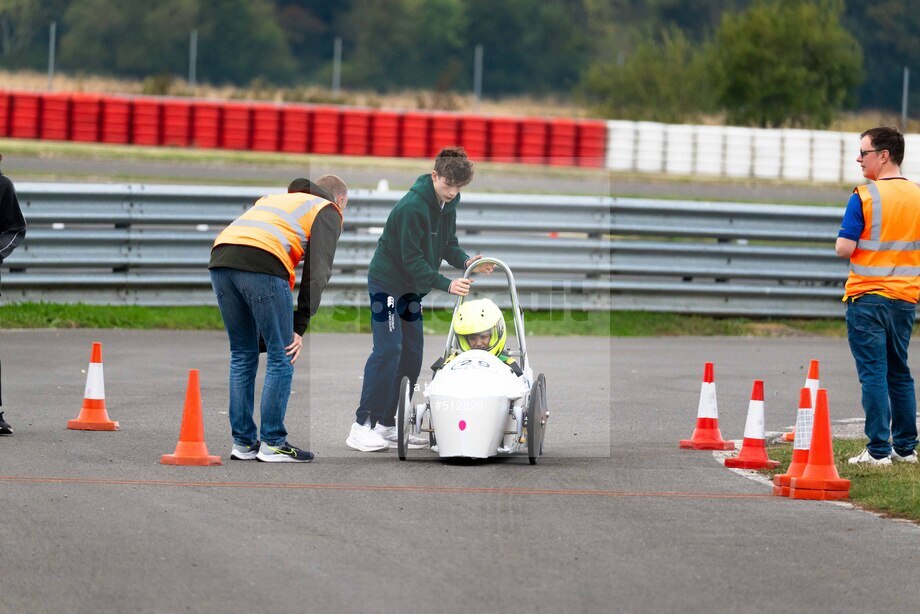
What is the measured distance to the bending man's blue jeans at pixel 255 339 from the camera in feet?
29.1

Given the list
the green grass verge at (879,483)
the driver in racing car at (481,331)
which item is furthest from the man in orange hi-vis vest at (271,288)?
the green grass verge at (879,483)

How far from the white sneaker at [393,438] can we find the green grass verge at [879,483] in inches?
86.5

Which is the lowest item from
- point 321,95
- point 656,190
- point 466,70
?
point 656,190

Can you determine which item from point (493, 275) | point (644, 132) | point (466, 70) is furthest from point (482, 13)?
point (493, 275)

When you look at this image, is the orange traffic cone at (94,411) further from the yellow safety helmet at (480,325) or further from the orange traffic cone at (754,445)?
the orange traffic cone at (754,445)

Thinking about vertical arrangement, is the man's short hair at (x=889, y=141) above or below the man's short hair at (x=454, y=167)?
above

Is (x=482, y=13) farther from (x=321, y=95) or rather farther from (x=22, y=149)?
(x=22, y=149)

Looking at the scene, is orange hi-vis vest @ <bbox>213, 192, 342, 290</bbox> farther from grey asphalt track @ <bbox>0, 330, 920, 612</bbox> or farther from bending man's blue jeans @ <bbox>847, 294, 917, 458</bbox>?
bending man's blue jeans @ <bbox>847, 294, 917, 458</bbox>

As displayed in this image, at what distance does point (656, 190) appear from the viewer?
29344 millimetres

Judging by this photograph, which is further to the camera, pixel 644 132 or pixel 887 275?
pixel 644 132

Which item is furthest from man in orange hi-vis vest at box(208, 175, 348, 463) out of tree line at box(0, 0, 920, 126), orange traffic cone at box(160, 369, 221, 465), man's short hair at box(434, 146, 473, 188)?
tree line at box(0, 0, 920, 126)

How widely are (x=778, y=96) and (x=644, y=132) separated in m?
12.7

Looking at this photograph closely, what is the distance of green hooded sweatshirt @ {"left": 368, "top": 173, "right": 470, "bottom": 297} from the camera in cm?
965

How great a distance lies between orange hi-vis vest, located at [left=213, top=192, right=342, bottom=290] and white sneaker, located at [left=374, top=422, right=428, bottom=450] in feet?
4.47
